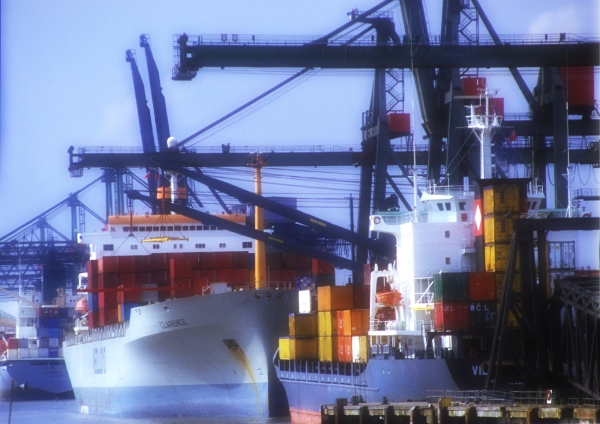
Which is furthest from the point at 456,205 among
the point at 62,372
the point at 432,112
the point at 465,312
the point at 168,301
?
the point at 62,372

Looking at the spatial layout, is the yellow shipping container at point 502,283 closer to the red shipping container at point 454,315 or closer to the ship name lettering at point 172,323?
the red shipping container at point 454,315

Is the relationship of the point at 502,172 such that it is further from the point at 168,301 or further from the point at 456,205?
the point at 168,301

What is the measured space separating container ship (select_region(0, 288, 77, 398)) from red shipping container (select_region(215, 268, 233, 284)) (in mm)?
35159

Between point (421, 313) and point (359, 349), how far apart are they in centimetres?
301

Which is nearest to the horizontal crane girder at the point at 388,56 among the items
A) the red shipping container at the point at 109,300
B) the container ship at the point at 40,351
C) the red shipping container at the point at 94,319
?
the red shipping container at the point at 109,300

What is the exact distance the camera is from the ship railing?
54.3 meters

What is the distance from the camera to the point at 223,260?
55.0 m

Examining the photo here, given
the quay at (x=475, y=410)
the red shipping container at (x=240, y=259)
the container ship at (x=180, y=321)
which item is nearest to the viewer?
the quay at (x=475, y=410)

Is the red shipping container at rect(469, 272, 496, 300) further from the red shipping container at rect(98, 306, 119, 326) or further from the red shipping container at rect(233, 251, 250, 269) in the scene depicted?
the red shipping container at rect(98, 306, 119, 326)

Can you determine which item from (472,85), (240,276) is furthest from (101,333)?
(472,85)

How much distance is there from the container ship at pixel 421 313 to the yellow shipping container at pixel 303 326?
0.04 meters

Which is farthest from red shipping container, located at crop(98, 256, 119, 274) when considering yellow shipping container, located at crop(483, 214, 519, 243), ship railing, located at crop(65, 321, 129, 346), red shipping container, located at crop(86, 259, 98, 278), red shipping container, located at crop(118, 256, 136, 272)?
yellow shipping container, located at crop(483, 214, 519, 243)

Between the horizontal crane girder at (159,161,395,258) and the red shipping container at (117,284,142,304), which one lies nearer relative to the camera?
the horizontal crane girder at (159,161,395,258)

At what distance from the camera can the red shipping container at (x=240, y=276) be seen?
179 ft
